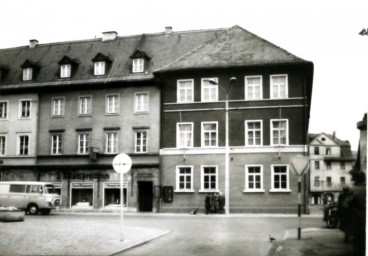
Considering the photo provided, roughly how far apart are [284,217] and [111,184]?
4390 millimetres

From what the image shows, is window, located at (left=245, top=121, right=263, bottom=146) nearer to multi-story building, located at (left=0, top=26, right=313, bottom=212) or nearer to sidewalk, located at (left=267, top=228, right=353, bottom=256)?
multi-story building, located at (left=0, top=26, right=313, bottom=212)

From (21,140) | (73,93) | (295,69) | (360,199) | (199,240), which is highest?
(295,69)

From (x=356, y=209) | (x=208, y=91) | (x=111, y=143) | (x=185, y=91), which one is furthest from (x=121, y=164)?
(x=185, y=91)

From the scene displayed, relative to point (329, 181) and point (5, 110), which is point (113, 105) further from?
point (329, 181)

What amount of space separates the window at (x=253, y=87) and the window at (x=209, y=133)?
1177 mm

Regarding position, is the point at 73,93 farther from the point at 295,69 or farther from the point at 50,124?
the point at 295,69

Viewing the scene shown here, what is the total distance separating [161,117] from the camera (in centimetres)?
1123

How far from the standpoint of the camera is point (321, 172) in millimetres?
6855

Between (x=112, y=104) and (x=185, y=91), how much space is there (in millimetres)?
3138

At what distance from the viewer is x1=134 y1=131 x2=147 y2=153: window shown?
393 inches

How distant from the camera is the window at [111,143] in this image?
375 inches

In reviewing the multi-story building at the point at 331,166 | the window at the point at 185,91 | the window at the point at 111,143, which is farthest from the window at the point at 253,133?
the multi-story building at the point at 331,166

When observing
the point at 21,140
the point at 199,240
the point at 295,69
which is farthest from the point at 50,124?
the point at 295,69

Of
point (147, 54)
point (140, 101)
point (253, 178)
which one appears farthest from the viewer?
point (253, 178)
